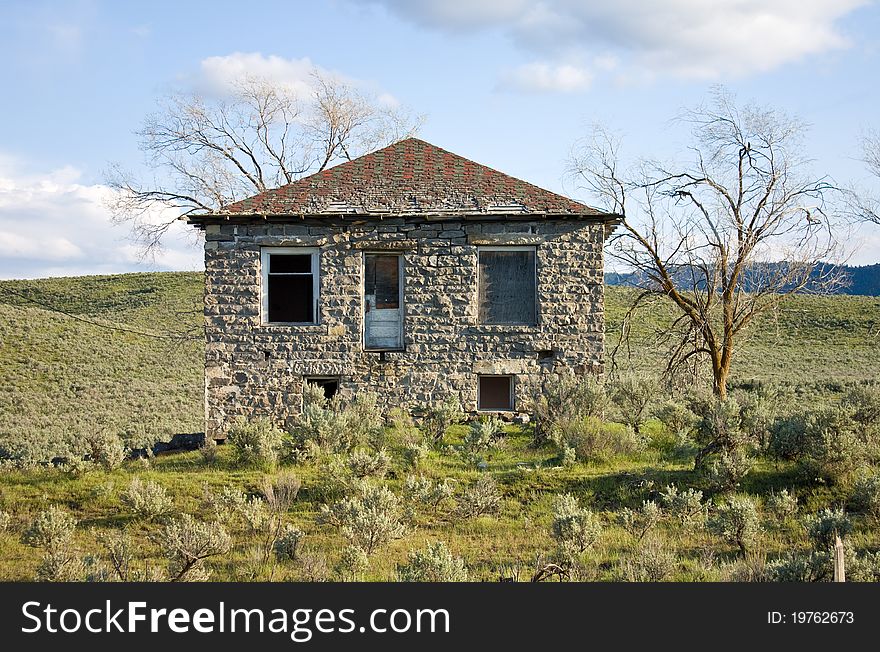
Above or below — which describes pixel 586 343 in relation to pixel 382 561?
above

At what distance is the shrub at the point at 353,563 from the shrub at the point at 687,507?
360cm

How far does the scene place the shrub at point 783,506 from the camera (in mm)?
9086

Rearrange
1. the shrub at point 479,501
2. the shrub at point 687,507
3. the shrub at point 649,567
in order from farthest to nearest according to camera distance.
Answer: the shrub at point 479,501 → the shrub at point 687,507 → the shrub at point 649,567

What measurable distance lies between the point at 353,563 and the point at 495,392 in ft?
26.9

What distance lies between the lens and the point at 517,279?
15.2 meters

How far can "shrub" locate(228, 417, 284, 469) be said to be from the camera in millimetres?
12148

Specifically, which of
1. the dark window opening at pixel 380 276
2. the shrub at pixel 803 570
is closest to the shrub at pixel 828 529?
the shrub at pixel 803 570

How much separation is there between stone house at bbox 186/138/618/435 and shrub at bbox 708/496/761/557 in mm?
6801

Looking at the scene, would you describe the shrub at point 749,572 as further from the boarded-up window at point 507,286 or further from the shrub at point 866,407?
the boarded-up window at point 507,286

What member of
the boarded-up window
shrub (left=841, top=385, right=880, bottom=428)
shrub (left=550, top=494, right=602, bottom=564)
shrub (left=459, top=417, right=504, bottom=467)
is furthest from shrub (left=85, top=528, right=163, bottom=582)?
shrub (left=841, top=385, right=880, bottom=428)

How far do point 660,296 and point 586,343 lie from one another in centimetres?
461

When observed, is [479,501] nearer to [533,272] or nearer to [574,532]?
[574,532]
